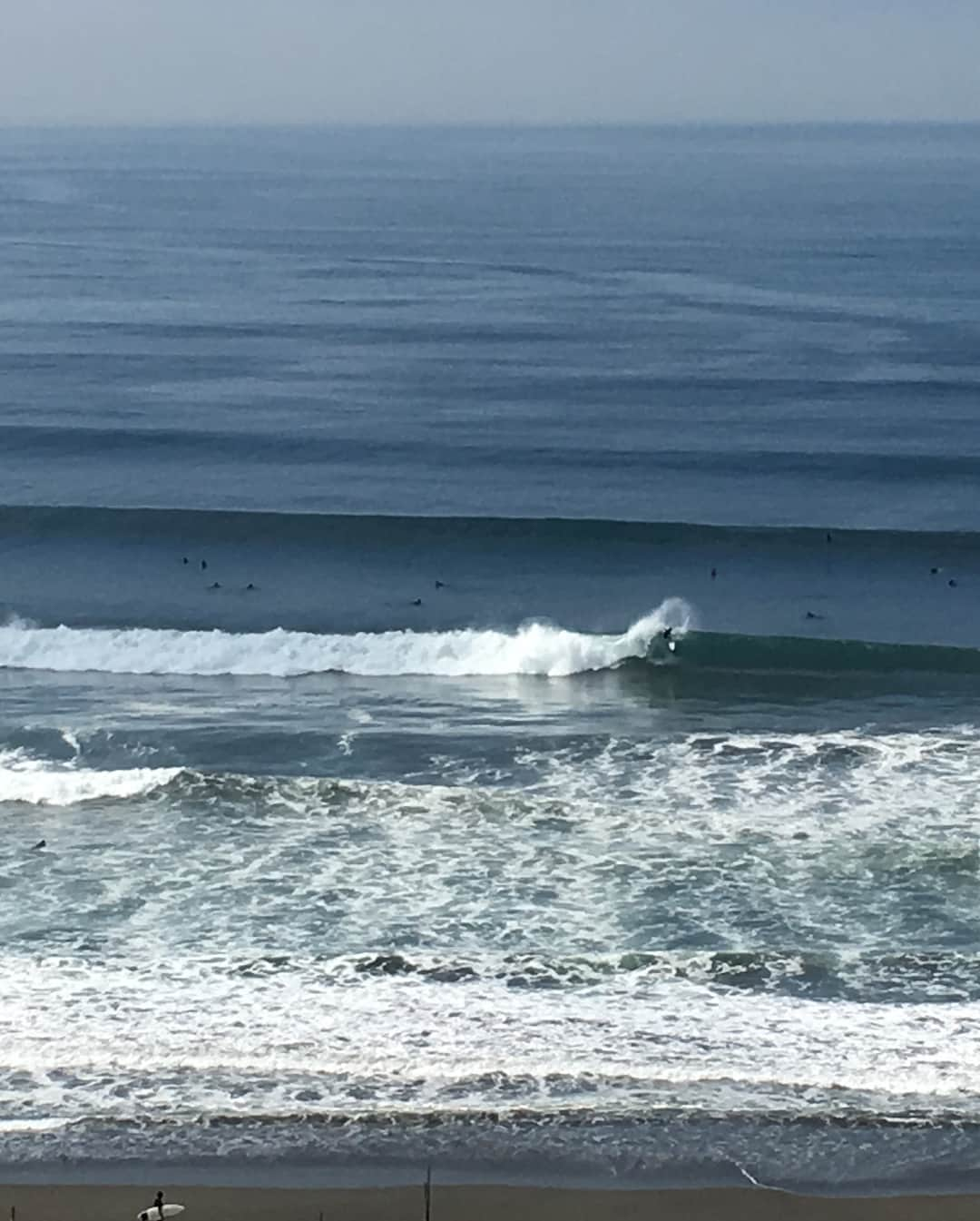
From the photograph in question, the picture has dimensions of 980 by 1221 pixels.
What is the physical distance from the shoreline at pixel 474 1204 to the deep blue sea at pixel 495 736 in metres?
0.37

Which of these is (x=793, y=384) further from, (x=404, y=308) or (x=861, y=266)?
(x=861, y=266)

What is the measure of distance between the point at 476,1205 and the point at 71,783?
44.0 ft

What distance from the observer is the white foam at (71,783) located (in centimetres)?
2889

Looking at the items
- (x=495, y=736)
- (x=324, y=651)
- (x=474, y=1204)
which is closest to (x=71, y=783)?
(x=495, y=736)

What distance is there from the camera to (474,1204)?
1800 cm

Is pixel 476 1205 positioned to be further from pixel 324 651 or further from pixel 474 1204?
pixel 324 651

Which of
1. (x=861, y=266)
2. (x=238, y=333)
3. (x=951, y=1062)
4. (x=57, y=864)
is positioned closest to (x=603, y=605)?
(x=57, y=864)

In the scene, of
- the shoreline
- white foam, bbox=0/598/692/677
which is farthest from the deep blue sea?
the shoreline

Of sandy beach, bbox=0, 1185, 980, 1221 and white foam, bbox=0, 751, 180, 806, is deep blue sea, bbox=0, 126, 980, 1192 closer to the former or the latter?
white foam, bbox=0, 751, 180, 806

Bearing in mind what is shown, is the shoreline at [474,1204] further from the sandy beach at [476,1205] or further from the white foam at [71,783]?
the white foam at [71,783]

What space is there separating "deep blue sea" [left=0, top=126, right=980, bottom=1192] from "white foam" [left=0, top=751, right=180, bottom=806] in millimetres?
121

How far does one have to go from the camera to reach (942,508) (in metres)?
44.8

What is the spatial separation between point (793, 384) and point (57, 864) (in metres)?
37.0

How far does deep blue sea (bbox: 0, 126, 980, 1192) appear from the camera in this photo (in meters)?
19.9
